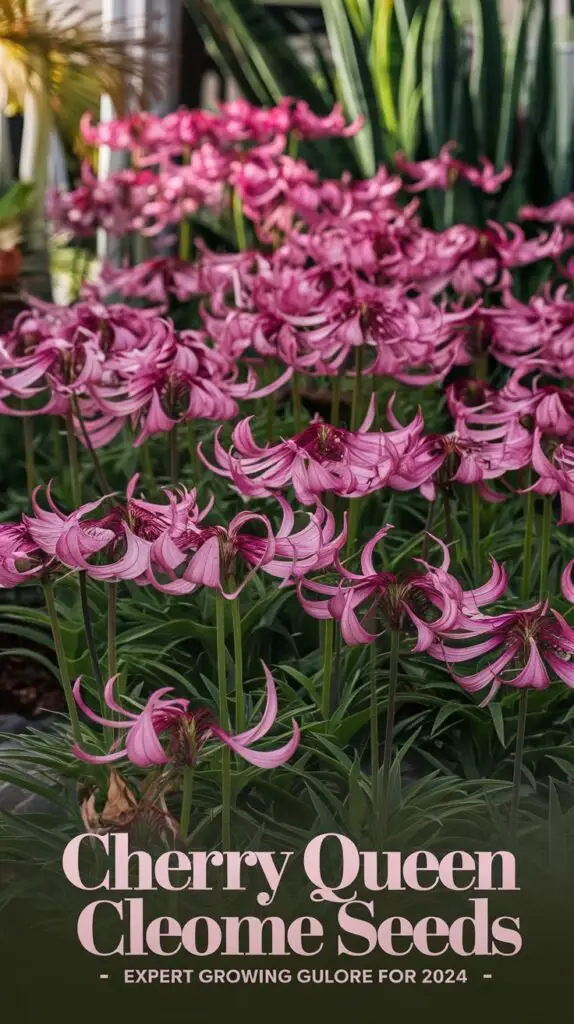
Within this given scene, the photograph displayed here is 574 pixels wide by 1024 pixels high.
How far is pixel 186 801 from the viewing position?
1.03 meters

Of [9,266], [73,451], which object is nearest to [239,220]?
[9,266]

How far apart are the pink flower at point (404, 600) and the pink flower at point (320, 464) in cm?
11

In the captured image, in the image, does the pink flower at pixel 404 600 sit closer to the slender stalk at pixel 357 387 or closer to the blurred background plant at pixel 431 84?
the slender stalk at pixel 357 387

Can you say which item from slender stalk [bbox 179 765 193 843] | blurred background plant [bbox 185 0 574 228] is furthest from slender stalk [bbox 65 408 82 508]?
blurred background plant [bbox 185 0 574 228]

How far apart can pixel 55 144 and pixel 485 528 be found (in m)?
3.43

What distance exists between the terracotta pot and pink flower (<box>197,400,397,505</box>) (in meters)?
1.33

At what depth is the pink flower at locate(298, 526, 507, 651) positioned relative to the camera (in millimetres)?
965

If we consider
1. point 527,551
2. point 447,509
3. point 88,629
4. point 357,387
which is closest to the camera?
point 88,629

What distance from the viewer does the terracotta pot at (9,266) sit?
2355 millimetres

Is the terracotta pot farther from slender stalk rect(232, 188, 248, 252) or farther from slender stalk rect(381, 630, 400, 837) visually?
slender stalk rect(381, 630, 400, 837)

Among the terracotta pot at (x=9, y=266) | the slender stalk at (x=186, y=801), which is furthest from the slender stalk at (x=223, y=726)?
the terracotta pot at (x=9, y=266)

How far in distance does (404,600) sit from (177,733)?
0.19m

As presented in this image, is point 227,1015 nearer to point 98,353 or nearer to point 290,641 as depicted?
point 290,641

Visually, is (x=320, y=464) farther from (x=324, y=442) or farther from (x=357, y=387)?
(x=357, y=387)
